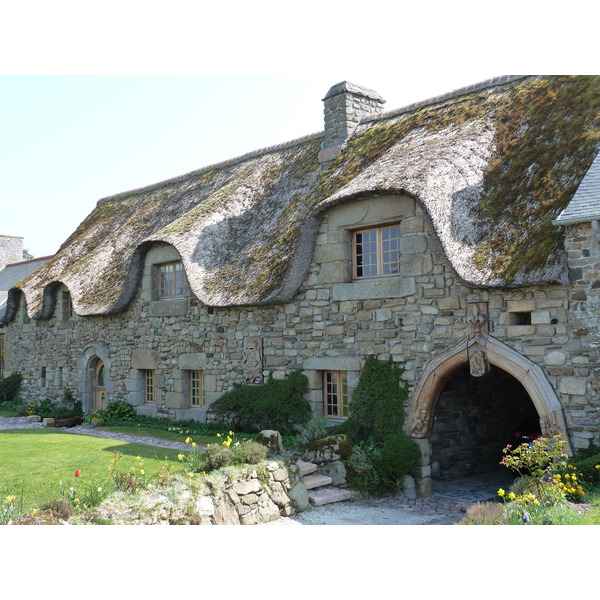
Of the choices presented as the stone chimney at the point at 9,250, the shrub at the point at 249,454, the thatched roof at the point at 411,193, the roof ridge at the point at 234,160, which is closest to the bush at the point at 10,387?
the thatched roof at the point at 411,193

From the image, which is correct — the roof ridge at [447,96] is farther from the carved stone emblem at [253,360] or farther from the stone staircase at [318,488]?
the stone staircase at [318,488]

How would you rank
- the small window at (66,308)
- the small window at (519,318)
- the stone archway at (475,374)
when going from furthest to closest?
1. the small window at (66,308)
2. the small window at (519,318)
3. the stone archway at (475,374)

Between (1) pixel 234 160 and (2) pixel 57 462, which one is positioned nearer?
(2) pixel 57 462

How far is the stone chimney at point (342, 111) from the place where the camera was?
562 inches

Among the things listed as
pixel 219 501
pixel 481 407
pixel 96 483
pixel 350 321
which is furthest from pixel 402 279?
pixel 96 483

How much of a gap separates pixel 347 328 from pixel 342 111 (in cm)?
544

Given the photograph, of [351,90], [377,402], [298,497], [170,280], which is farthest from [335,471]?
[351,90]

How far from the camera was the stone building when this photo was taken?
355 inches

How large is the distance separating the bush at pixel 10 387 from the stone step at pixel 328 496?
1484 centimetres

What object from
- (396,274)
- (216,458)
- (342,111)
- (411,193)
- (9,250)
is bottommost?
(216,458)

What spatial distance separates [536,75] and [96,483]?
386 inches

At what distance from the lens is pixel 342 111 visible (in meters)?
14.4

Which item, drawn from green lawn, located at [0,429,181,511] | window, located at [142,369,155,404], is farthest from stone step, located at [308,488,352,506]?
window, located at [142,369,155,404]

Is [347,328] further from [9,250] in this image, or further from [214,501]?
[9,250]
